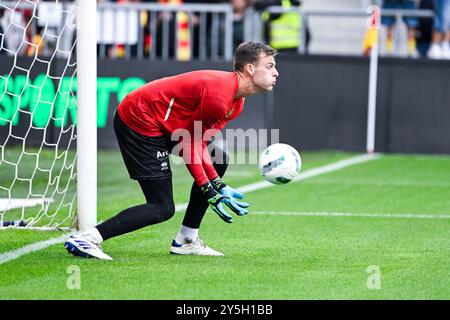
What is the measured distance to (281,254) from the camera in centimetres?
819

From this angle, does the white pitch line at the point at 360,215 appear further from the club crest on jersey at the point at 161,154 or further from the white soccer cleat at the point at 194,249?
the club crest on jersey at the point at 161,154

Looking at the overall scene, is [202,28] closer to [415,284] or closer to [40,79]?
[40,79]

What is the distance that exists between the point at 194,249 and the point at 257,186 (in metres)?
5.14

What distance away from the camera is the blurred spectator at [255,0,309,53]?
1783cm

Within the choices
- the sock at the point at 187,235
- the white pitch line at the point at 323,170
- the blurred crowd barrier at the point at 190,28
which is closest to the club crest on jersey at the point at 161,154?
the sock at the point at 187,235

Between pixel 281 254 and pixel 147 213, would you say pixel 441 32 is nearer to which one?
pixel 281 254

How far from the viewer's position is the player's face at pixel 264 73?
769 centimetres

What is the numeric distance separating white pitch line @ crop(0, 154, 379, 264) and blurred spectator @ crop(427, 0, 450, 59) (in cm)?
212

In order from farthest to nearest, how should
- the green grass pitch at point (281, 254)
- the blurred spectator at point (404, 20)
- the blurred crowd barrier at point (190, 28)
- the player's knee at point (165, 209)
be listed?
the blurred spectator at point (404, 20)
the blurred crowd barrier at point (190, 28)
the player's knee at point (165, 209)
the green grass pitch at point (281, 254)

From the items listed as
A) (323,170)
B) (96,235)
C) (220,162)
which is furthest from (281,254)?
(323,170)

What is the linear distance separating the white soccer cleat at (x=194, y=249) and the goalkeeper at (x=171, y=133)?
0.47 m

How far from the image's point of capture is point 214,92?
748cm

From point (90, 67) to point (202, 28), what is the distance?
912 centimetres
